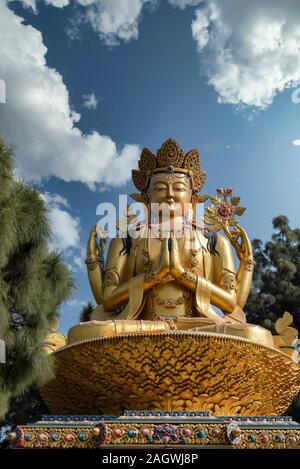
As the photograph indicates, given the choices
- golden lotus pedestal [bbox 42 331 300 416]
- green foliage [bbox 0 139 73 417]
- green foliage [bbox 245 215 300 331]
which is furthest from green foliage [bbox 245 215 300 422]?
green foliage [bbox 0 139 73 417]

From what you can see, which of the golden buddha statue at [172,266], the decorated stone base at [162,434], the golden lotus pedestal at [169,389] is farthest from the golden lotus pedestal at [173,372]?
the decorated stone base at [162,434]

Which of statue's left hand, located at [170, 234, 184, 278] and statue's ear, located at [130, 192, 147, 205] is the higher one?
statue's ear, located at [130, 192, 147, 205]

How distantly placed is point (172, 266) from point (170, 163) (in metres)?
2.29

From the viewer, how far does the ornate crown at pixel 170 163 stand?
9641mm

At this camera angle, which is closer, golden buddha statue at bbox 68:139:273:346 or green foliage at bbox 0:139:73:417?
green foliage at bbox 0:139:73:417

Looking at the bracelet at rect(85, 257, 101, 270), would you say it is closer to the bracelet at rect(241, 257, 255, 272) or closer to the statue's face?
the statue's face

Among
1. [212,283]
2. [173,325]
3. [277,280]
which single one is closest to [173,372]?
[173,325]

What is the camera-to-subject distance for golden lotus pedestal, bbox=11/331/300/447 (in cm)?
573

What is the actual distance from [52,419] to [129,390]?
0.99m

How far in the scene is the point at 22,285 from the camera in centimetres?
541

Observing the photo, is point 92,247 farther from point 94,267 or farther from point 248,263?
point 248,263

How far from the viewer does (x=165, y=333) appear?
21.5ft

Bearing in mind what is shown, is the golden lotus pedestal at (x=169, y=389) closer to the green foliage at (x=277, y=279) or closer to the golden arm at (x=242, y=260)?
the golden arm at (x=242, y=260)
